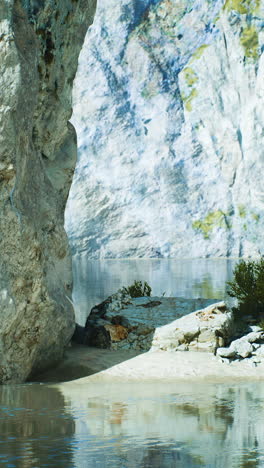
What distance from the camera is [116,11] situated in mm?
51750

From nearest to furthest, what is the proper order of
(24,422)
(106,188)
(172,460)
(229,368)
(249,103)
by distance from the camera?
(172,460)
(24,422)
(229,368)
(249,103)
(106,188)

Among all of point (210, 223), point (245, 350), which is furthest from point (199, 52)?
point (245, 350)

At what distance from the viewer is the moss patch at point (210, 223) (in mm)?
47625

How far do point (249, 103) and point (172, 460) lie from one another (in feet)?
143

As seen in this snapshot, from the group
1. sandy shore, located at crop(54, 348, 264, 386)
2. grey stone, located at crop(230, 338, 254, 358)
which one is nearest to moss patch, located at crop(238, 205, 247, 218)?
grey stone, located at crop(230, 338, 254, 358)

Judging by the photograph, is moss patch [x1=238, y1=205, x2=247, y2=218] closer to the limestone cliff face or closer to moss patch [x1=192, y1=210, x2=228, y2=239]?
moss patch [x1=192, y1=210, x2=228, y2=239]

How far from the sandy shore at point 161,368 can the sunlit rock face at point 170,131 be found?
124 feet

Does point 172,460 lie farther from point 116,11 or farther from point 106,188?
point 116,11

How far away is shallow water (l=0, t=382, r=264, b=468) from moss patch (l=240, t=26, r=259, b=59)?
136 feet

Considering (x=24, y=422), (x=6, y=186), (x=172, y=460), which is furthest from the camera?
(x=6, y=186)

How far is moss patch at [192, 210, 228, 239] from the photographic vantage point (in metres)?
47.6

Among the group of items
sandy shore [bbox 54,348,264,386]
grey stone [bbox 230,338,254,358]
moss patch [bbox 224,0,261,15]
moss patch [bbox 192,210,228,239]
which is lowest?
sandy shore [bbox 54,348,264,386]

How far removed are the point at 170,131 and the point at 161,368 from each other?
42.0 meters

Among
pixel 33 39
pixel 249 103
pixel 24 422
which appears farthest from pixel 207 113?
pixel 24 422
